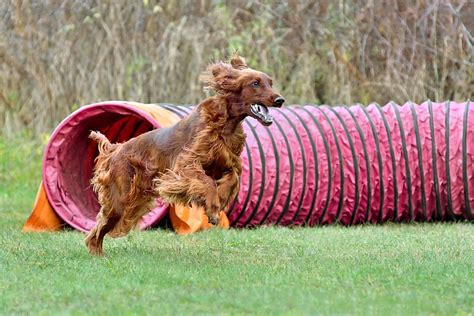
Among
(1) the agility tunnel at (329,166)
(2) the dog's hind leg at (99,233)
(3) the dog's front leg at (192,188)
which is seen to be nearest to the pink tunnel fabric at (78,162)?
(1) the agility tunnel at (329,166)

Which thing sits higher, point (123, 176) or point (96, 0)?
point (96, 0)

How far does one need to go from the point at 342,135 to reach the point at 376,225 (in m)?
0.88

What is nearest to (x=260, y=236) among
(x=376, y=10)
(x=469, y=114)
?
(x=469, y=114)

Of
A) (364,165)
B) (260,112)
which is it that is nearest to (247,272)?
(260,112)

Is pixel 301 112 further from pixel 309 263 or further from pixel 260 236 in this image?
pixel 309 263

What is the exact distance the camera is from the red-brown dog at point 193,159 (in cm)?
635

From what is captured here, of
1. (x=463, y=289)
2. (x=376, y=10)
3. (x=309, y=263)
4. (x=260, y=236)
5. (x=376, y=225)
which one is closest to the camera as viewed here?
(x=463, y=289)

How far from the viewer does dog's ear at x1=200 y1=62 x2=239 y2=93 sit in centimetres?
650

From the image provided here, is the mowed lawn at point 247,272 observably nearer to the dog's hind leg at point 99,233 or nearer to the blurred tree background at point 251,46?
the dog's hind leg at point 99,233

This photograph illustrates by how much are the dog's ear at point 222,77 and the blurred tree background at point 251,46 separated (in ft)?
21.2

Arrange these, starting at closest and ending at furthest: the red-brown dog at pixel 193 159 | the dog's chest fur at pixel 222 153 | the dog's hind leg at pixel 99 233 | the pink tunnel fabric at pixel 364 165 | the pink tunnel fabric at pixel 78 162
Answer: the red-brown dog at pixel 193 159, the dog's chest fur at pixel 222 153, the dog's hind leg at pixel 99 233, the pink tunnel fabric at pixel 78 162, the pink tunnel fabric at pixel 364 165

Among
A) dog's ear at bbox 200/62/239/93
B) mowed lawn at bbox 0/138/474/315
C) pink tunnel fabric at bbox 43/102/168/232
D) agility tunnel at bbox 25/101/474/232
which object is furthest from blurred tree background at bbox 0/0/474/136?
dog's ear at bbox 200/62/239/93

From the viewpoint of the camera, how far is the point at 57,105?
13.8 m

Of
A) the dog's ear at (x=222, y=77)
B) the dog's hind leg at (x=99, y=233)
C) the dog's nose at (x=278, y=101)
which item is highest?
the dog's ear at (x=222, y=77)
